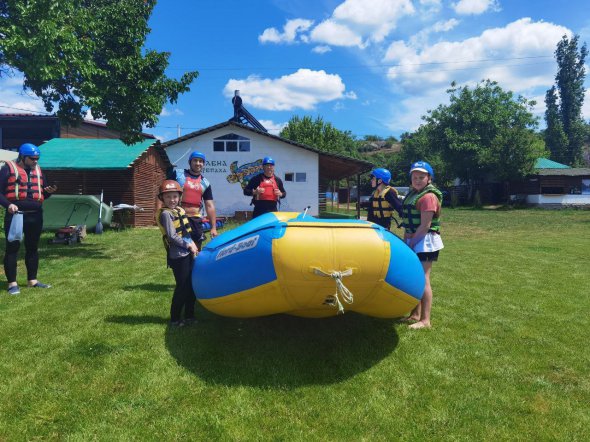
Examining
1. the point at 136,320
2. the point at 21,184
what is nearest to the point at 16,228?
the point at 21,184

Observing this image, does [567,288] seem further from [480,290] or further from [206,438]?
[206,438]

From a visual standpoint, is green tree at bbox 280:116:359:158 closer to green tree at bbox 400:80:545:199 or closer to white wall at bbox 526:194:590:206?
green tree at bbox 400:80:545:199

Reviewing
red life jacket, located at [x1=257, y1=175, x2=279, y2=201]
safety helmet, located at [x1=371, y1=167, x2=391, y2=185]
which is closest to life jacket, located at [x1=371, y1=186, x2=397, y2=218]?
safety helmet, located at [x1=371, y1=167, x2=391, y2=185]

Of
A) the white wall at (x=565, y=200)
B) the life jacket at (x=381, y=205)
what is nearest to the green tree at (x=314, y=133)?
the white wall at (x=565, y=200)

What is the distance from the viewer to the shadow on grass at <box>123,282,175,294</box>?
19.4 feet

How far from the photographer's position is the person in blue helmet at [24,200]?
5523 mm

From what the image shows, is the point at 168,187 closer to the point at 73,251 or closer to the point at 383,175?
the point at 383,175

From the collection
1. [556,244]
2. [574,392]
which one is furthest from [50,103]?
[556,244]

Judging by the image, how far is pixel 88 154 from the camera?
16.3 metres

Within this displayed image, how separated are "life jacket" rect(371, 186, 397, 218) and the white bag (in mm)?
5034

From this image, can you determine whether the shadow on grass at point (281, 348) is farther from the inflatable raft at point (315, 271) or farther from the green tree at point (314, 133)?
the green tree at point (314, 133)

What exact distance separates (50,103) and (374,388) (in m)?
9.74

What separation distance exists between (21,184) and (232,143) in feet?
52.7

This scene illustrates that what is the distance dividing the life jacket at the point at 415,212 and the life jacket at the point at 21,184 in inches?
205
